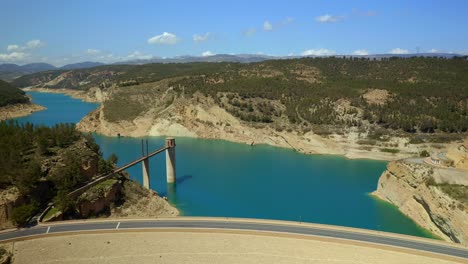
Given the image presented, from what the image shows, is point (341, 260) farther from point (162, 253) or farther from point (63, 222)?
point (63, 222)

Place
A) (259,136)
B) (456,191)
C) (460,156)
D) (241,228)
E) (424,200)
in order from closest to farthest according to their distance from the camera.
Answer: (241,228)
(456,191)
(424,200)
(460,156)
(259,136)

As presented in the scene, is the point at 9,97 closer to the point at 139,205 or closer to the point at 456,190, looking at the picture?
the point at 139,205

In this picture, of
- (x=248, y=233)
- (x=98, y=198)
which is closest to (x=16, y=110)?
(x=98, y=198)

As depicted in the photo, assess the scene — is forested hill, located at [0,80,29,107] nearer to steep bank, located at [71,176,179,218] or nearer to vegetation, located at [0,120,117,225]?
vegetation, located at [0,120,117,225]

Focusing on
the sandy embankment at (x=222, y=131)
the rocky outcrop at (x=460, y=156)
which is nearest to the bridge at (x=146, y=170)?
the sandy embankment at (x=222, y=131)

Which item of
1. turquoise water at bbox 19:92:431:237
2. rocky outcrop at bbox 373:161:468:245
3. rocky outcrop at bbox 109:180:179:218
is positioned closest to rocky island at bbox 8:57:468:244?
rocky outcrop at bbox 373:161:468:245
